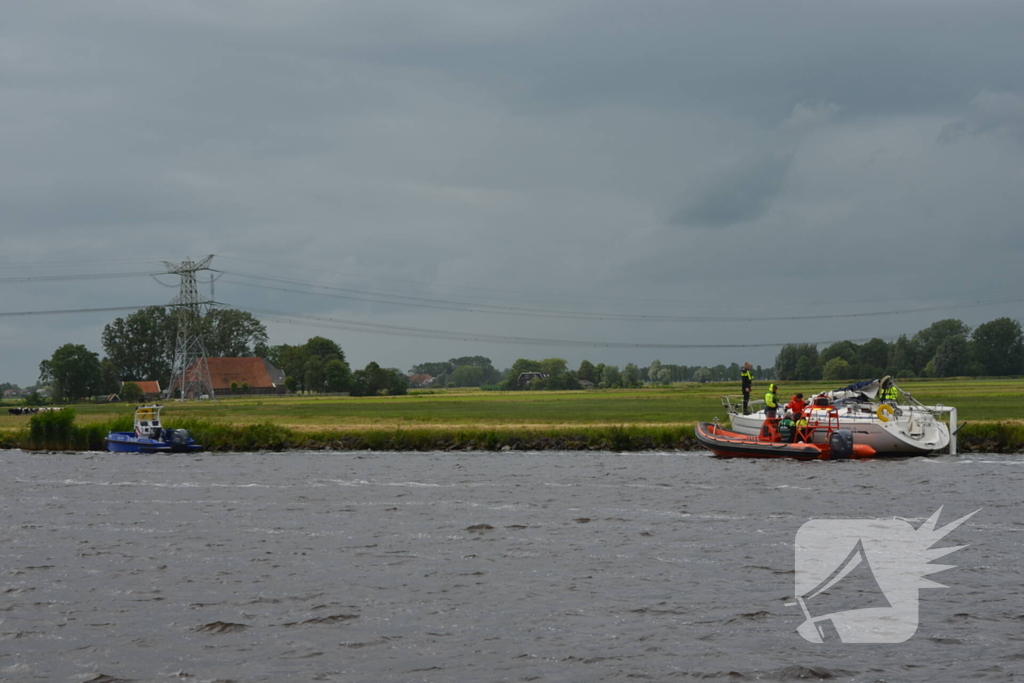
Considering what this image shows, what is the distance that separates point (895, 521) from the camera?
2433 cm

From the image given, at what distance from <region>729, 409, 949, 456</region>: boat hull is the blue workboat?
33.8 metres

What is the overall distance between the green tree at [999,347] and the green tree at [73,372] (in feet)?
456

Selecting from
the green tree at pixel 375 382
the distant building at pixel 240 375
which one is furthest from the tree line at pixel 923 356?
the distant building at pixel 240 375

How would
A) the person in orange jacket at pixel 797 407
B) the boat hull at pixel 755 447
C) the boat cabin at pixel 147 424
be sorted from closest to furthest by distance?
the boat hull at pixel 755 447, the person in orange jacket at pixel 797 407, the boat cabin at pixel 147 424

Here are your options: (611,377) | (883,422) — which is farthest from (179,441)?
(611,377)

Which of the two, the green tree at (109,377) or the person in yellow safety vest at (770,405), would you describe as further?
the green tree at (109,377)

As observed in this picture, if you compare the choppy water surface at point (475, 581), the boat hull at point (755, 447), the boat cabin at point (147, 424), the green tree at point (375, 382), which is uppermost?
the green tree at point (375, 382)

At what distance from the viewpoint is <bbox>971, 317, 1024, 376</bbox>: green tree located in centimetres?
16162

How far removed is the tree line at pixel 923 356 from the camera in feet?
534

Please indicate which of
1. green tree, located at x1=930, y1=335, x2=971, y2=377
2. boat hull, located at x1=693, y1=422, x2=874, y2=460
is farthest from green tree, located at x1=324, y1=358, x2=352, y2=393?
boat hull, located at x1=693, y1=422, x2=874, y2=460

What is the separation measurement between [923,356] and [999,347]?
41.6 ft

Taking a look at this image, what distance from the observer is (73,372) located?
154 meters

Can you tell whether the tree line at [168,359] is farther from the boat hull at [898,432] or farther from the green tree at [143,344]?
the boat hull at [898,432]

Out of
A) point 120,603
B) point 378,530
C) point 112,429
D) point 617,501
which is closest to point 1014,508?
point 617,501
